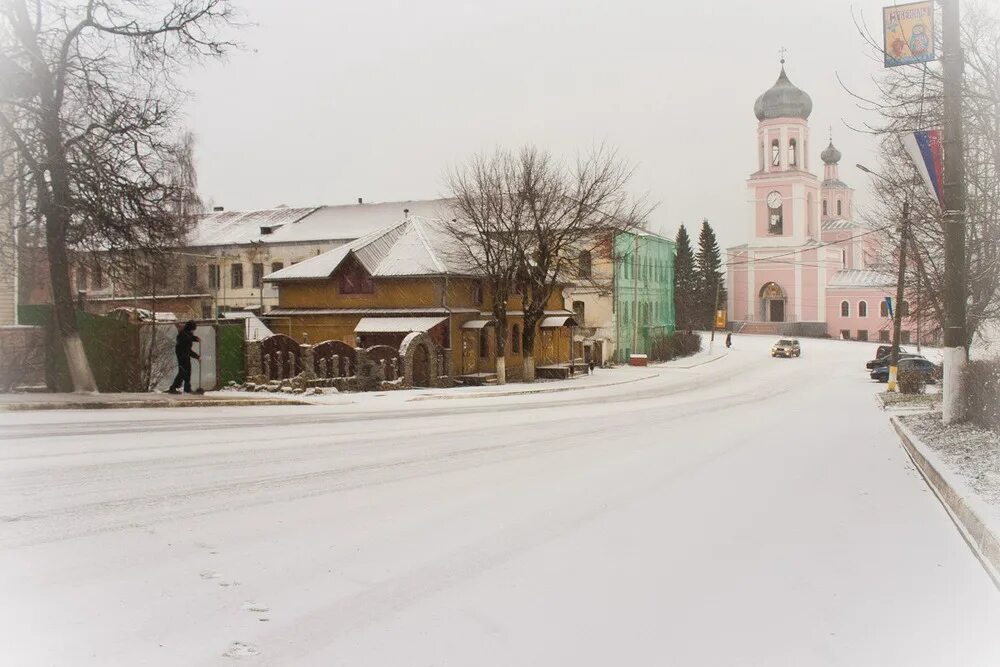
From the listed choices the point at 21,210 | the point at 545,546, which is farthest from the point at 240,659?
the point at 21,210

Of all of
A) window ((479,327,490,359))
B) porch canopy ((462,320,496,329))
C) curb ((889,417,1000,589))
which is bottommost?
curb ((889,417,1000,589))

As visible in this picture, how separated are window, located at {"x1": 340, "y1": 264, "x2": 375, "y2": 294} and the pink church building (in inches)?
2379

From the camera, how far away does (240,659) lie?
14.7 ft

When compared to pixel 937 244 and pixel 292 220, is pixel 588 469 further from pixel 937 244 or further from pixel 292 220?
pixel 292 220

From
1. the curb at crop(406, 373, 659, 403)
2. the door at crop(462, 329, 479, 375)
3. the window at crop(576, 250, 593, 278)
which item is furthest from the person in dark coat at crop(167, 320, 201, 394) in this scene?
the window at crop(576, 250, 593, 278)

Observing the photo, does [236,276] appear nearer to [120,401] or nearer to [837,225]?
[120,401]

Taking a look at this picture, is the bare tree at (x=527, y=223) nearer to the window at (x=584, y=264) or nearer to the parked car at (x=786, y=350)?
the window at (x=584, y=264)

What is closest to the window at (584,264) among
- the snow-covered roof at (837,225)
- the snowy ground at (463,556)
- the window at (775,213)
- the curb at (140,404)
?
the curb at (140,404)

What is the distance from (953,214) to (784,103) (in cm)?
8143

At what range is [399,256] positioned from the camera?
130 ft

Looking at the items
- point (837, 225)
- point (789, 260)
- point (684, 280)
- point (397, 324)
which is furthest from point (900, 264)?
point (837, 225)

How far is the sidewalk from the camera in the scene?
1516 cm

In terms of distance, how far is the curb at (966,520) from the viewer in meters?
6.62

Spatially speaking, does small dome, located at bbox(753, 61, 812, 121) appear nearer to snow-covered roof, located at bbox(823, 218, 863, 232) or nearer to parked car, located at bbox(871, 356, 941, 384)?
snow-covered roof, located at bbox(823, 218, 863, 232)
